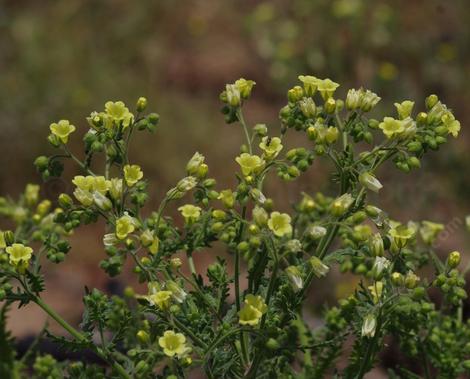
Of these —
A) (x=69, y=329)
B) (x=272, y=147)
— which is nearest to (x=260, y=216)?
(x=272, y=147)

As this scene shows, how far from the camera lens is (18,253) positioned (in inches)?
83.4

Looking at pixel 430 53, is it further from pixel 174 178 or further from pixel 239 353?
pixel 239 353

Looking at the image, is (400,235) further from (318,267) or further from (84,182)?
(84,182)

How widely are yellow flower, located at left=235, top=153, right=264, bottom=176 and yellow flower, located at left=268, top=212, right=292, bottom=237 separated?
0.61 feet

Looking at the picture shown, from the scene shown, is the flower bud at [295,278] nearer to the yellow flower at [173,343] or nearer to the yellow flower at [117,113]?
the yellow flower at [173,343]

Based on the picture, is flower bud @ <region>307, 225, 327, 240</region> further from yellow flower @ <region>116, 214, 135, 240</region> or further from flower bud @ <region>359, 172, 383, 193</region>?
yellow flower @ <region>116, 214, 135, 240</region>

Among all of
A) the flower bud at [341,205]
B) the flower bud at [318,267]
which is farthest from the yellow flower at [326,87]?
the flower bud at [318,267]

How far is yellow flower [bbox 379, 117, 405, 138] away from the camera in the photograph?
83.5 inches

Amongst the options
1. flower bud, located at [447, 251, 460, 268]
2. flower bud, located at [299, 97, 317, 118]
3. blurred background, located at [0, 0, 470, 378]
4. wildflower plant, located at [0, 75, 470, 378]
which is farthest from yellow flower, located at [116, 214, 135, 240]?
blurred background, located at [0, 0, 470, 378]

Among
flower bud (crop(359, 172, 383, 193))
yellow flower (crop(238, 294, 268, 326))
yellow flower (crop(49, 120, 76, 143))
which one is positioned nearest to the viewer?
yellow flower (crop(238, 294, 268, 326))

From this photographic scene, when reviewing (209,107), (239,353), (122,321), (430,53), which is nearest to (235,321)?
(239,353)

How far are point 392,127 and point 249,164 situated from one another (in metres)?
0.38

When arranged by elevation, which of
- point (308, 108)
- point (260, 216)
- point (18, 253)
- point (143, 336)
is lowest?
point (143, 336)

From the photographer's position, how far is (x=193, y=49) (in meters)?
7.39
